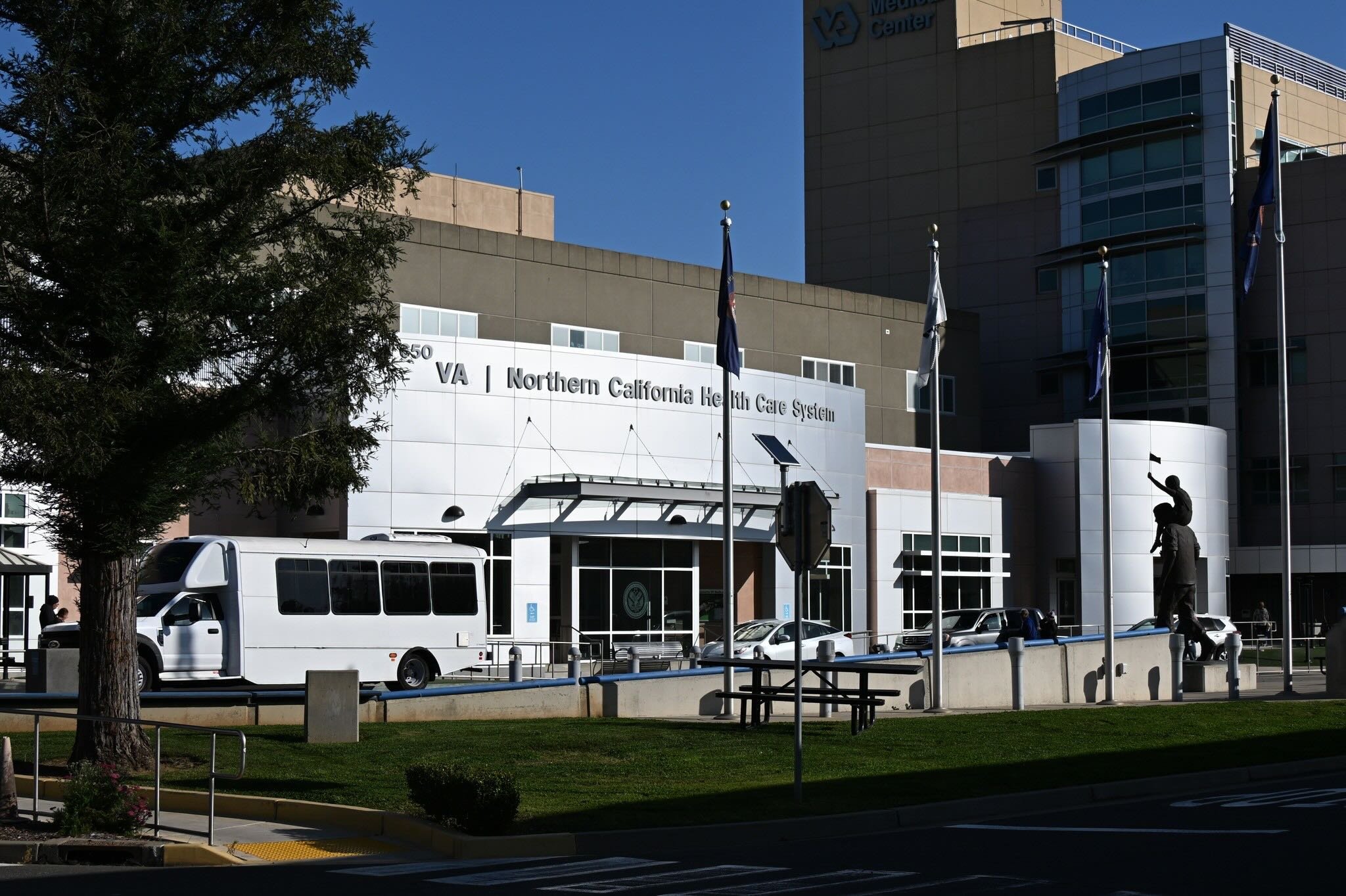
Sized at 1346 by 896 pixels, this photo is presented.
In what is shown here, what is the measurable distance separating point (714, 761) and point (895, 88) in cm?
6907

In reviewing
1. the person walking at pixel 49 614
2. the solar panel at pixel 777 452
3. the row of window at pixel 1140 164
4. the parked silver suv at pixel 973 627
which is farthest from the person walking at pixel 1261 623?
the person walking at pixel 49 614

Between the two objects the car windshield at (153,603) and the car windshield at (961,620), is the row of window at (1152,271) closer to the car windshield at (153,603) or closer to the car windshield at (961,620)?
the car windshield at (961,620)

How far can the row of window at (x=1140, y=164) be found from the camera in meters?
72.5

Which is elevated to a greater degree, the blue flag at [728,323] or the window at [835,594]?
the blue flag at [728,323]

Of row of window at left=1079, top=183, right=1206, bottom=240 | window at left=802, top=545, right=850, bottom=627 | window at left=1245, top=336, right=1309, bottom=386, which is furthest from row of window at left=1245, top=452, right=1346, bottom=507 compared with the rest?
window at left=802, top=545, right=850, bottom=627

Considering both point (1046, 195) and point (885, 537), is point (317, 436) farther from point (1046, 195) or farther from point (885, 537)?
point (1046, 195)

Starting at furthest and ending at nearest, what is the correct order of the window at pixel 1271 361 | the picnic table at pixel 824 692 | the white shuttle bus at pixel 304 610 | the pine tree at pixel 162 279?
the window at pixel 1271 361, the white shuttle bus at pixel 304 610, the picnic table at pixel 824 692, the pine tree at pixel 162 279

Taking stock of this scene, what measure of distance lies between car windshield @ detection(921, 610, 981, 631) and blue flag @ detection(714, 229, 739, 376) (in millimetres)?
20229

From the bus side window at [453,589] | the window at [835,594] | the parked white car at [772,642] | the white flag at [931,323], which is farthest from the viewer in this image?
the window at [835,594]

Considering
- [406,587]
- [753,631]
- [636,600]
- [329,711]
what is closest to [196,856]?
[329,711]

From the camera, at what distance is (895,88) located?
8369 cm

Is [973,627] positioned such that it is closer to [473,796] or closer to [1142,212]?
[1142,212]

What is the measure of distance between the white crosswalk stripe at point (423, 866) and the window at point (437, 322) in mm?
35516

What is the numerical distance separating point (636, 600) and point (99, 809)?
3206 centimetres
